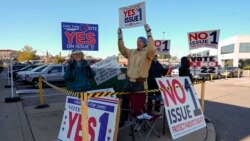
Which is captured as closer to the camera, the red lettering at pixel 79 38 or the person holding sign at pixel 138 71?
the person holding sign at pixel 138 71

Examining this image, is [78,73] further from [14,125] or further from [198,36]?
[198,36]

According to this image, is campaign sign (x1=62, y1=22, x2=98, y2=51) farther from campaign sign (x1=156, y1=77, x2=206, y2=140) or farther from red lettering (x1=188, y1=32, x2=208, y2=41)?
red lettering (x1=188, y1=32, x2=208, y2=41)

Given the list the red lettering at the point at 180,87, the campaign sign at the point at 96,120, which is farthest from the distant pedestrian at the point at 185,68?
the campaign sign at the point at 96,120

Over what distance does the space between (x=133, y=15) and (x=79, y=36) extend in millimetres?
1826

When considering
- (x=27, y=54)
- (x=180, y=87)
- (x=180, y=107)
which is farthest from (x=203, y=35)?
(x=27, y=54)

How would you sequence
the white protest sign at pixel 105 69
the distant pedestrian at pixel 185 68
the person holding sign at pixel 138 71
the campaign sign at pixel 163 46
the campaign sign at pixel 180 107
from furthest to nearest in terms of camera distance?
1. the campaign sign at pixel 163 46
2. the white protest sign at pixel 105 69
3. the distant pedestrian at pixel 185 68
4. the person holding sign at pixel 138 71
5. the campaign sign at pixel 180 107

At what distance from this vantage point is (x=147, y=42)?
4.52 metres

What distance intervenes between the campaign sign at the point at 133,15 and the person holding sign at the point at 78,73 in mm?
1370

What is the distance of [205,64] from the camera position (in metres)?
6.80

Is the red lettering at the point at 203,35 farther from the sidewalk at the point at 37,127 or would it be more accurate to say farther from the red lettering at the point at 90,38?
the red lettering at the point at 90,38

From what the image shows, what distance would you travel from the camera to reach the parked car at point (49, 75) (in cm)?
1566

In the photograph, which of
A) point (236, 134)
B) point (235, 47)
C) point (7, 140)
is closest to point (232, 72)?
point (236, 134)

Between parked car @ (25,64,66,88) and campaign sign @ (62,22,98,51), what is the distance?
10116 millimetres

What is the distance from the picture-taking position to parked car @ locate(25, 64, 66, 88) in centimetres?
1566
